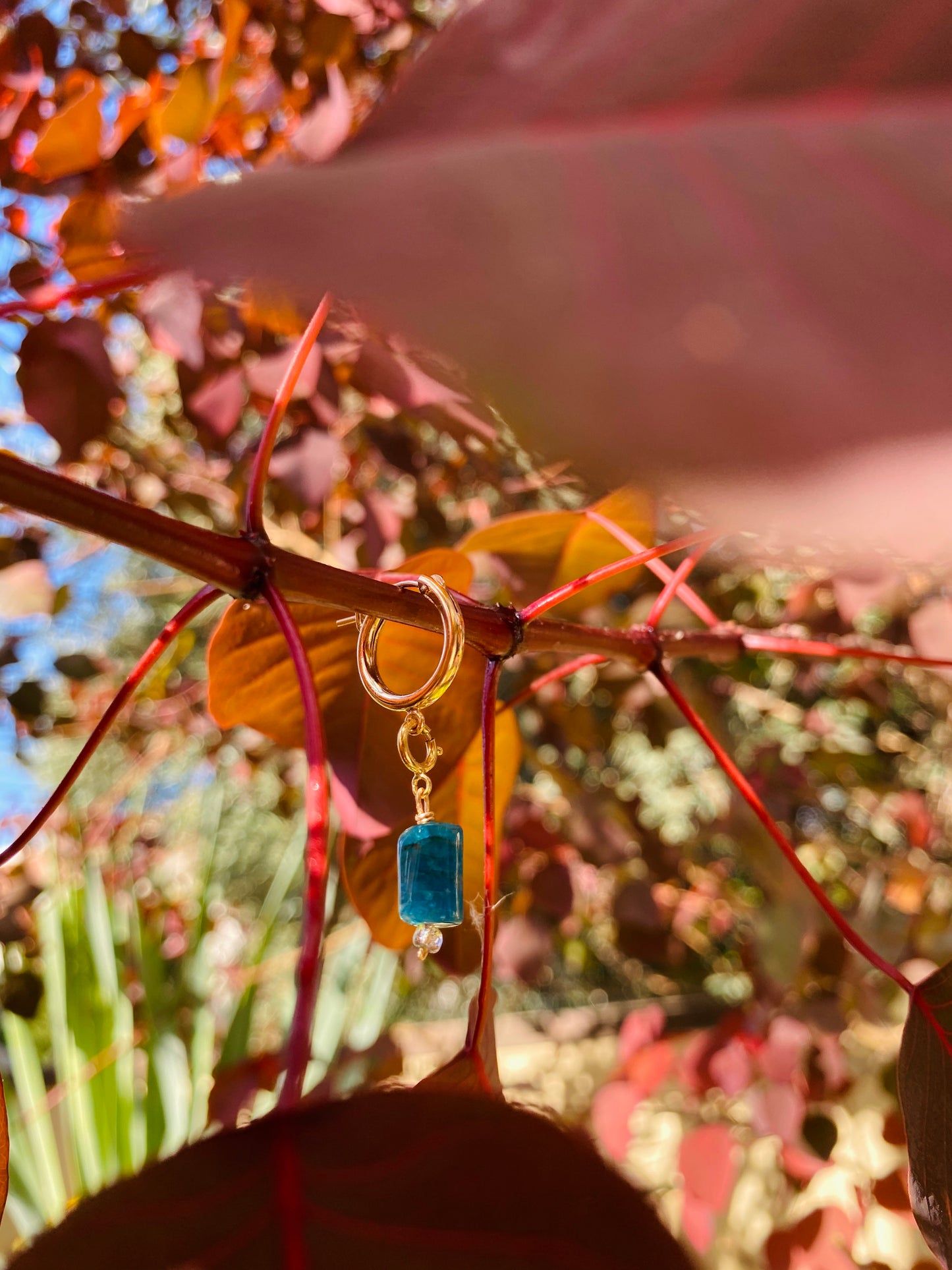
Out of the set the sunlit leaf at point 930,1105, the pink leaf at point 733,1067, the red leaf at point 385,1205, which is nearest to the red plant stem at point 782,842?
the sunlit leaf at point 930,1105

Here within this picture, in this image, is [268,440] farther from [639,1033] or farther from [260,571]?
[639,1033]

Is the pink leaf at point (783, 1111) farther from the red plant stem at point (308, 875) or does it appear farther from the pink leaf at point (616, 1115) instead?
the red plant stem at point (308, 875)

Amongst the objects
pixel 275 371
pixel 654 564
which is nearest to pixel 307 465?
pixel 275 371

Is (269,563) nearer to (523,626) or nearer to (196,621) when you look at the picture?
(523,626)

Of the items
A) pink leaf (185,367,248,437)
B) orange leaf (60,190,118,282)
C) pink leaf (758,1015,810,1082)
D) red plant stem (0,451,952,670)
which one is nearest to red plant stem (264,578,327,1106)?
red plant stem (0,451,952,670)

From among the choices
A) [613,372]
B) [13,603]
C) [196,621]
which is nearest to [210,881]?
[196,621]
